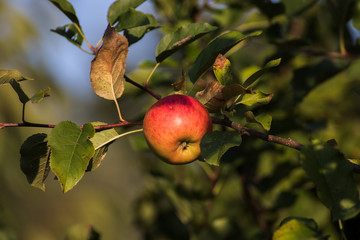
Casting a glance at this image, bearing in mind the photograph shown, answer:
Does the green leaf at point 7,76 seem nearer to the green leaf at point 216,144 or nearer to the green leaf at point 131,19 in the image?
the green leaf at point 131,19

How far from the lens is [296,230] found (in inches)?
24.4

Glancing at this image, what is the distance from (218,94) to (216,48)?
0.13 meters

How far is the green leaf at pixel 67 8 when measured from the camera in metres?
0.78

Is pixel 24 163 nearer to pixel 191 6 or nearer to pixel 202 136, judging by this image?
pixel 202 136

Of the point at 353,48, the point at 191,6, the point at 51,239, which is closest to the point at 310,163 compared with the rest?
the point at 353,48

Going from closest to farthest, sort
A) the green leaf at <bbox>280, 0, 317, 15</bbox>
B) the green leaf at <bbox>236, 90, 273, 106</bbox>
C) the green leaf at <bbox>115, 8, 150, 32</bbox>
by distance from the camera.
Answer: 1. the green leaf at <bbox>236, 90, 273, 106</bbox>
2. the green leaf at <bbox>115, 8, 150, 32</bbox>
3. the green leaf at <bbox>280, 0, 317, 15</bbox>

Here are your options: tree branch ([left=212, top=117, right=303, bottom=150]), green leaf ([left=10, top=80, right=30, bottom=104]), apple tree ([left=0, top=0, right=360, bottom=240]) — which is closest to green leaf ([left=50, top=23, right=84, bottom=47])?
apple tree ([left=0, top=0, right=360, bottom=240])

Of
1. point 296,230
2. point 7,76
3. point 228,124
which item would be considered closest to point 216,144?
point 228,124

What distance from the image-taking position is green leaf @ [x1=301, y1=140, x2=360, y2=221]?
65cm

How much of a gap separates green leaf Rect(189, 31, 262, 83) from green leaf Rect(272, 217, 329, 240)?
37 cm

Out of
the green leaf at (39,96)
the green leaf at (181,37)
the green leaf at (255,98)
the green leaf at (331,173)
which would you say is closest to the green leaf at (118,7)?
the green leaf at (181,37)

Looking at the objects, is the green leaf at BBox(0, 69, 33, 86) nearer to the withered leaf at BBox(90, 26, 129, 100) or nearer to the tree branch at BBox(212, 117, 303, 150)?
the withered leaf at BBox(90, 26, 129, 100)

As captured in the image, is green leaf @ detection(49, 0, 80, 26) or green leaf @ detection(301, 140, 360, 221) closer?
green leaf @ detection(301, 140, 360, 221)

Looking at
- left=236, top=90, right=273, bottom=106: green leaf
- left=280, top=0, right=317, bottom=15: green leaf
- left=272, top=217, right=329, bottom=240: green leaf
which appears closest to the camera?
left=272, top=217, right=329, bottom=240: green leaf
